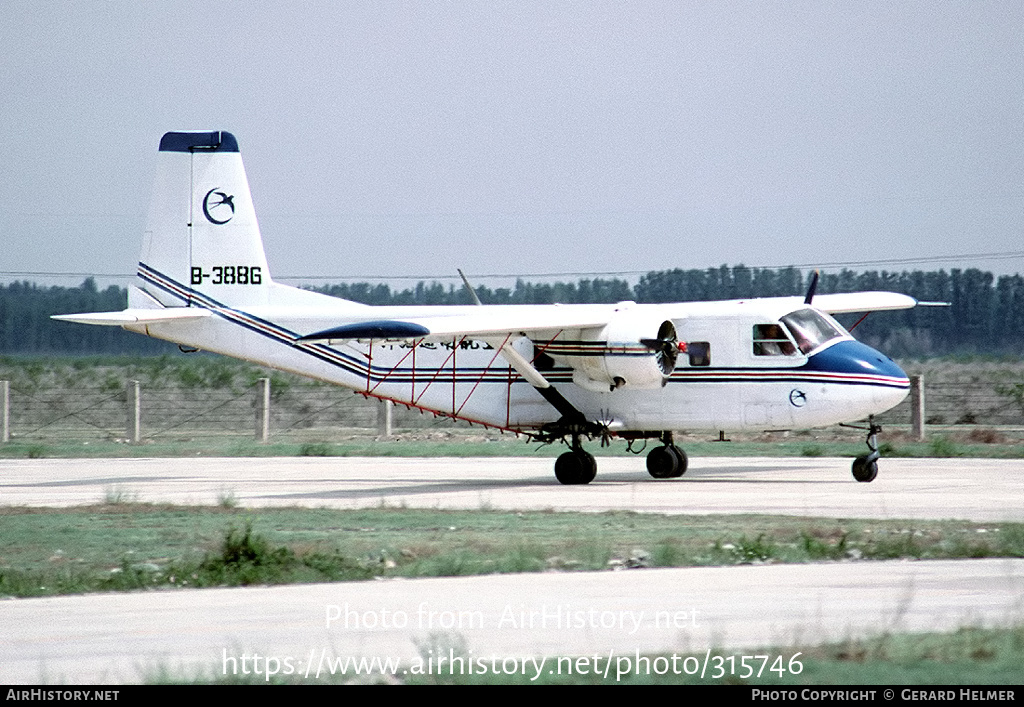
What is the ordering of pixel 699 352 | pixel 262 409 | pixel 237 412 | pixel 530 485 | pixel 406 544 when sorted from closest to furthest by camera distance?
pixel 406 544
pixel 530 485
pixel 699 352
pixel 262 409
pixel 237 412

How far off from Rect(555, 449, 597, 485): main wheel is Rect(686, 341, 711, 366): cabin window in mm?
2610

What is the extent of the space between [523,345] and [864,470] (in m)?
6.71

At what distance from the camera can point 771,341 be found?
85.6 feet

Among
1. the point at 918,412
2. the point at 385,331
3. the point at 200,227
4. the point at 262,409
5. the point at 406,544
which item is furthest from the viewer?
the point at 262,409

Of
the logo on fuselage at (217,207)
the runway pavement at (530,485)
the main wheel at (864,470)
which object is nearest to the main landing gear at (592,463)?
the runway pavement at (530,485)

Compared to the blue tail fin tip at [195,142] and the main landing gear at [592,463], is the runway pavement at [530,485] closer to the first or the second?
the main landing gear at [592,463]

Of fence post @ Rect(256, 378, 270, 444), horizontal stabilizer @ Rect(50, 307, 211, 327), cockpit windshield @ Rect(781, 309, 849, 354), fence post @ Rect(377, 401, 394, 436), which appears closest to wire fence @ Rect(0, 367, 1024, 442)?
fence post @ Rect(377, 401, 394, 436)

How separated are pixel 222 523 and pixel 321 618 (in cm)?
742

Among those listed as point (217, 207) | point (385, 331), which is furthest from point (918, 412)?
point (385, 331)

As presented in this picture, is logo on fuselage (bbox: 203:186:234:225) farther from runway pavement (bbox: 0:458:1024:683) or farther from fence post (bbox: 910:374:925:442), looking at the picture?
fence post (bbox: 910:374:925:442)

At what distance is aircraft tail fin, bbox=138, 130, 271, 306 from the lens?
99.9ft

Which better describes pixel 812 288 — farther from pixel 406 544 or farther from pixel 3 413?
pixel 3 413

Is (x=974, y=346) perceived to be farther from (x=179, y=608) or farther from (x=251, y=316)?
(x=179, y=608)

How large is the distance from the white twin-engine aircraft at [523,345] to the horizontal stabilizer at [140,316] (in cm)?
4
